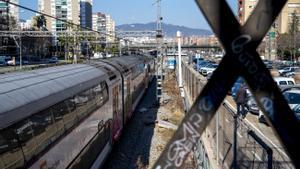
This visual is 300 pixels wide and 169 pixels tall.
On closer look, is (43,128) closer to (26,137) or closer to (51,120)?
(51,120)

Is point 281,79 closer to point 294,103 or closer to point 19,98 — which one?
point 294,103

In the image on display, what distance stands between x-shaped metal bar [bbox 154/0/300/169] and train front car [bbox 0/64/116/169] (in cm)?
354

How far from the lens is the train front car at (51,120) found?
231 inches

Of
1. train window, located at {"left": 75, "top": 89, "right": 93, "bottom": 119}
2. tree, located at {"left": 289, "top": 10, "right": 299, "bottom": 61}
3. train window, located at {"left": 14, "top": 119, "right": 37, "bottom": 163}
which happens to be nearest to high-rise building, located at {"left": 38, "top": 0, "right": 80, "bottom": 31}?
tree, located at {"left": 289, "top": 10, "right": 299, "bottom": 61}

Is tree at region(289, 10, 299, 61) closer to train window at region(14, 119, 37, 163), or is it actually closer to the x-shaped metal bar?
train window at region(14, 119, 37, 163)

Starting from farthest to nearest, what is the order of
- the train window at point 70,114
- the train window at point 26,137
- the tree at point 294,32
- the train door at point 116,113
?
the tree at point 294,32
the train door at point 116,113
the train window at point 70,114
the train window at point 26,137

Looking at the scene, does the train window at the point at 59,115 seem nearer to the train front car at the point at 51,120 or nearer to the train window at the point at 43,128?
the train front car at the point at 51,120

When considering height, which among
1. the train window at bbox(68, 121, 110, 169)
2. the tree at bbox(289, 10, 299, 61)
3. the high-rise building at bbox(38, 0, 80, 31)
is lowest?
the train window at bbox(68, 121, 110, 169)

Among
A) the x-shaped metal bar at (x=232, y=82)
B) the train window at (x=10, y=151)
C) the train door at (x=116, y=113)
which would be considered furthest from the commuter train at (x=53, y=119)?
the x-shaped metal bar at (x=232, y=82)

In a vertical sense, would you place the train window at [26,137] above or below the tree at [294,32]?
below

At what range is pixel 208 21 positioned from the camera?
7.57 ft

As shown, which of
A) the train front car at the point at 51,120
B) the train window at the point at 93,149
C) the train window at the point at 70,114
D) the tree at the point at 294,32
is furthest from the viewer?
the tree at the point at 294,32

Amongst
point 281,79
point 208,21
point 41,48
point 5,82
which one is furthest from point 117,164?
point 41,48

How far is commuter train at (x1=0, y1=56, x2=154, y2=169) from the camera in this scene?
232 inches
